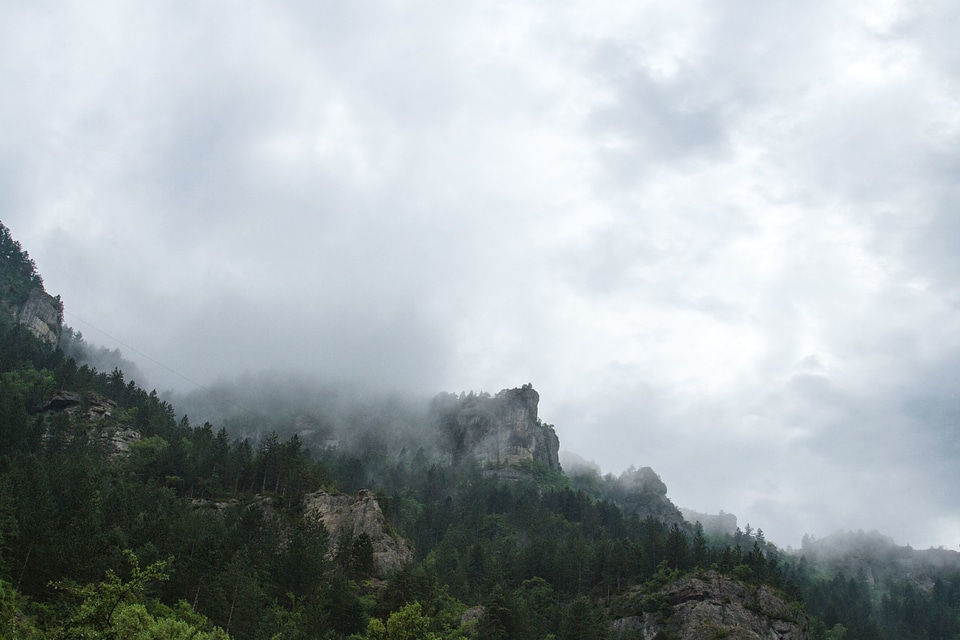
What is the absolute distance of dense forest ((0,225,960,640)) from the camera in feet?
191

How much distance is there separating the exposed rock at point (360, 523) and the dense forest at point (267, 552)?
1727 millimetres

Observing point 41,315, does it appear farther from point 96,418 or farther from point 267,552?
point 267,552

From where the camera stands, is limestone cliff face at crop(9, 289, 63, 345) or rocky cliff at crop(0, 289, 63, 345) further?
limestone cliff face at crop(9, 289, 63, 345)

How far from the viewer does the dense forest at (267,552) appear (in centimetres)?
5819

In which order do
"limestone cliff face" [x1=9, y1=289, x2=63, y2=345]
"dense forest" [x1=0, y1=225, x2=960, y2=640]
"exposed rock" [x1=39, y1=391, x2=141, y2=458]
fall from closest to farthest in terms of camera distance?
"dense forest" [x1=0, y1=225, x2=960, y2=640], "exposed rock" [x1=39, y1=391, x2=141, y2=458], "limestone cliff face" [x1=9, y1=289, x2=63, y2=345]

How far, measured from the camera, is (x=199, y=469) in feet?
330

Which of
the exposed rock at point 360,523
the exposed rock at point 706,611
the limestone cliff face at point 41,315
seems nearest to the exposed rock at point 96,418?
the exposed rock at point 360,523

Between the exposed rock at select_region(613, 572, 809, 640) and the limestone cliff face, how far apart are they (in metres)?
147

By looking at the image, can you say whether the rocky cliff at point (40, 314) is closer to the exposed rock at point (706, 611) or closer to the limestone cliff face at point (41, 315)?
the limestone cliff face at point (41, 315)


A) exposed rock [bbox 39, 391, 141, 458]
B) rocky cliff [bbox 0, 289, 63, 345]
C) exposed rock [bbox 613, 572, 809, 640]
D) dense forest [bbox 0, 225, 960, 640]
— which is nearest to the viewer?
dense forest [bbox 0, 225, 960, 640]

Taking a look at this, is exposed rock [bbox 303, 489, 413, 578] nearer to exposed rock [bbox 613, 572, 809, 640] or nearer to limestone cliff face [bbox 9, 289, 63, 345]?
exposed rock [bbox 613, 572, 809, 640]

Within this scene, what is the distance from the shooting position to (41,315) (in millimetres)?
180000

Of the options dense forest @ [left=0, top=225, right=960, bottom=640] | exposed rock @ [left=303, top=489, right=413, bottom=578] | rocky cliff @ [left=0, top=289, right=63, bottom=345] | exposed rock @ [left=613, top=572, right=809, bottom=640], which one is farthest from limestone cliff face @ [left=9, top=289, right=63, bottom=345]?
exposed rock @ [left=613, top=572, right=809, bottom=640]

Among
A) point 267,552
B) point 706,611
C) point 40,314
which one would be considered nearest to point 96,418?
point 267,552
